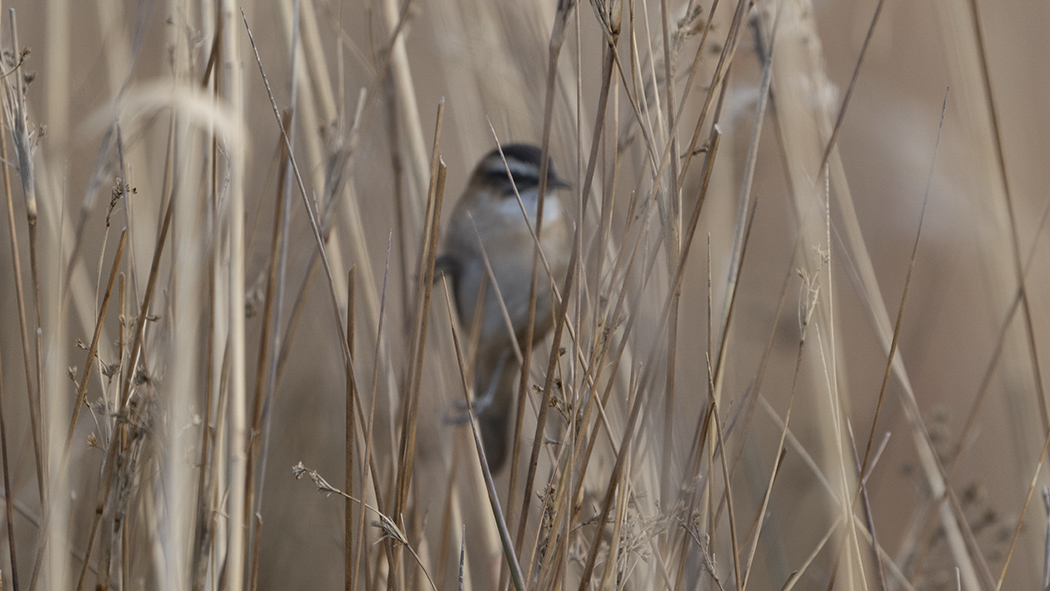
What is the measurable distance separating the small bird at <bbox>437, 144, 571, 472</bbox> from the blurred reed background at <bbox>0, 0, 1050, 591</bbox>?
0.11m

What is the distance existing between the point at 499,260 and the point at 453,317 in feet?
2.95

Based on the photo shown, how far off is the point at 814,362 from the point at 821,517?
0.89 metres

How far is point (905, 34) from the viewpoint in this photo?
2.58 m

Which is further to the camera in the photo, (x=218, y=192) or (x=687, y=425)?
(x=687, y=425)

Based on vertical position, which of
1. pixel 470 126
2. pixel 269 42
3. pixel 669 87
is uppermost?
pixel 269 42

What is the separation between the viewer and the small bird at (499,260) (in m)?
1.54

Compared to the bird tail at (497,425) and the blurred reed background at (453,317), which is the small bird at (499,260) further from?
the blurred reed background at (453,317)

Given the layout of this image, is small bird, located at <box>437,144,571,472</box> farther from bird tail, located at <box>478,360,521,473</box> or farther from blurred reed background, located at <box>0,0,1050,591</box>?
blurred reed background, located at <box>0,0,1050,591</box>

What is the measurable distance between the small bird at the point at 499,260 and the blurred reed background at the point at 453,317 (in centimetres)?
11

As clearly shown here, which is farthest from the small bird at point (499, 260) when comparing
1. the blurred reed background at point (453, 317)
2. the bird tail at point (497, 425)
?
the blurred reed background at point (453, 317)

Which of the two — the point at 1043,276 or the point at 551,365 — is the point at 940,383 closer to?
the point at 1043,276

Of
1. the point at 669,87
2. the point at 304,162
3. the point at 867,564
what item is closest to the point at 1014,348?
the point at 867,564

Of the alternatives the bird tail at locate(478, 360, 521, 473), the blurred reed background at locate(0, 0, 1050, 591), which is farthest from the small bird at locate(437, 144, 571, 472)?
the blurred reed background at locate(0, 0, 1050, 591)

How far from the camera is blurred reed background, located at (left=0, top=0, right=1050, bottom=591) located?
641 millimetres
